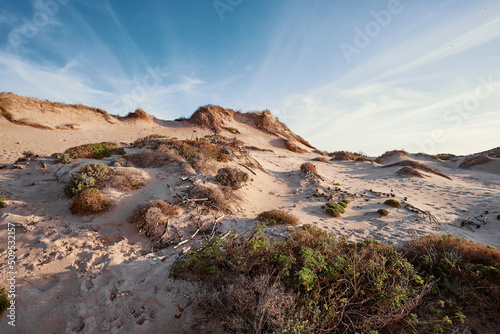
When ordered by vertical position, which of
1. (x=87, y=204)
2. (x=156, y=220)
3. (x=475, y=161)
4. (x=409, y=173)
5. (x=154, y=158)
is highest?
(x=475, y=161)

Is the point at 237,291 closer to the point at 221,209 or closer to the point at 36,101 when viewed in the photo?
the point at 221,209

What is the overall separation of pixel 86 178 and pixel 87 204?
1517 millimetres

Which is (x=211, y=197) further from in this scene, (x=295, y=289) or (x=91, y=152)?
(x=91, y=152)

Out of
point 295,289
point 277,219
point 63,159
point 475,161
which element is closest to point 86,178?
point 63,159

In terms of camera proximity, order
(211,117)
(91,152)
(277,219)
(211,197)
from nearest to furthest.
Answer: (277,219) → (211,197) → (91,152) → (211,117)

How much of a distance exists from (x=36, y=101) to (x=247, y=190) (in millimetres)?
25401

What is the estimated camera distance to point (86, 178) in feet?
25.8

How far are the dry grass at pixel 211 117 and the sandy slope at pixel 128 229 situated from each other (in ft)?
50.8

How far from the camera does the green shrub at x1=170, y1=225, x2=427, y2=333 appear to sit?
3162 millimetres

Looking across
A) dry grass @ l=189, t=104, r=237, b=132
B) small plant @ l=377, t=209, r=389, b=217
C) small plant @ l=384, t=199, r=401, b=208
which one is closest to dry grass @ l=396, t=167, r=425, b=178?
small plant @ l=384, t=199, r=401, b=208

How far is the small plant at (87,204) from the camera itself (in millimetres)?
6895

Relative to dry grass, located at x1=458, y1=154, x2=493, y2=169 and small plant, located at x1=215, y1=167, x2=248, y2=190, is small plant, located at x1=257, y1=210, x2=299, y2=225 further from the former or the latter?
dry grass, located at x1=458, y1=154, x2=493, y2=169

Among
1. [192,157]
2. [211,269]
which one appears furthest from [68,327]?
[192,157]

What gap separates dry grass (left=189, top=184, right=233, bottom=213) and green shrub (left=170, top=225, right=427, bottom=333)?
3.30 m
